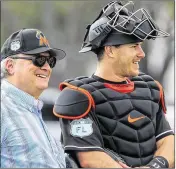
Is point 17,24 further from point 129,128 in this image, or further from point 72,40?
point 129,128

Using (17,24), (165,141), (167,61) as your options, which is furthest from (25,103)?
(17,24)

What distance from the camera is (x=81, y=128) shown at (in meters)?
4.23

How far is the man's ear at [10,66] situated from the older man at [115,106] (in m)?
0.47

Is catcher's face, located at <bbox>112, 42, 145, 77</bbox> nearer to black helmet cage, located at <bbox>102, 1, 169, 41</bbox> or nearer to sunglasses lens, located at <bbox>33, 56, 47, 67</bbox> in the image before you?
black helmet cage, located at <bbox>102, 1, 169, 41</bbox>

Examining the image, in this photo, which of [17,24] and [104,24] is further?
[17,24]

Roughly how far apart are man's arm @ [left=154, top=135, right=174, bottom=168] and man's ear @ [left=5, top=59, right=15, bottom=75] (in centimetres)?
130

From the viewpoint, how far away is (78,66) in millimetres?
13820

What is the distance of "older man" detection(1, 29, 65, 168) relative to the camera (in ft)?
12.6

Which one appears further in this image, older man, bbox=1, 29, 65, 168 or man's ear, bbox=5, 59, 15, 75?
man's ear, bbox=5, 59, 15, 75

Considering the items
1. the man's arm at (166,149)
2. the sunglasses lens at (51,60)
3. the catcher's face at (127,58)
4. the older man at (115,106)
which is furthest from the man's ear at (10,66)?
the man's arm at (166,149)

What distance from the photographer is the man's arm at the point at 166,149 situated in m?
4.45

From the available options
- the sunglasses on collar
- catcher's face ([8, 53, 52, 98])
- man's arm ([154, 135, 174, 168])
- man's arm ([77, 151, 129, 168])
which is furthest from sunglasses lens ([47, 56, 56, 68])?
man's arm ([154, 135, 174, 168])

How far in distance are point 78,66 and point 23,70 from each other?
9724mm

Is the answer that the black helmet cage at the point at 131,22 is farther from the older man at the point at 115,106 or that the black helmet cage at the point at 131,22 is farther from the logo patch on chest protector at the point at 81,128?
the logo patch on chest protector at the point at 81,128
